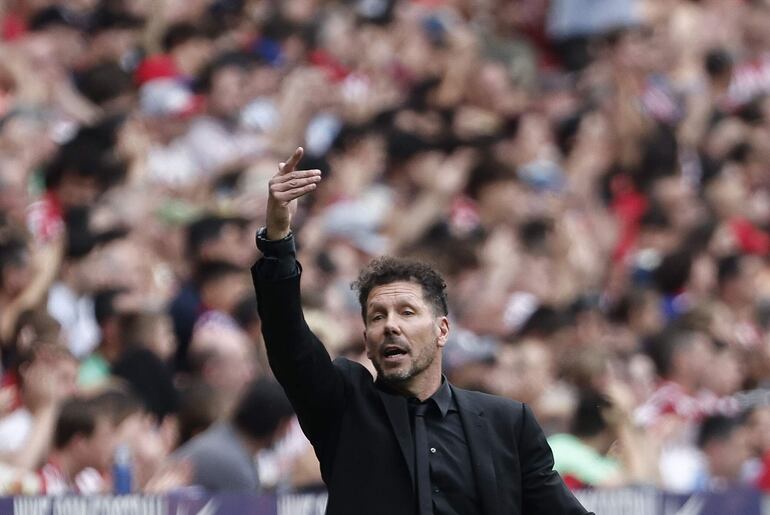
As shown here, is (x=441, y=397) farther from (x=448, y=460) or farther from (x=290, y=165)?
(x=290, y=165)

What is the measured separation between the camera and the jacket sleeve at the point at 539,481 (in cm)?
532

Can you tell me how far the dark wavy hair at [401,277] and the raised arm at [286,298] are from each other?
11.8 inches

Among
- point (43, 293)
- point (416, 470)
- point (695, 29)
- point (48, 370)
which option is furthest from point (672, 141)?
point (416, 470)

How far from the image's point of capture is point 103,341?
8.48 metres

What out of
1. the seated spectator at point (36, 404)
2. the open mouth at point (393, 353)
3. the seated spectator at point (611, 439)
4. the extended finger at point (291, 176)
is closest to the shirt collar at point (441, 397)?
the open mouth at point (393, 353)

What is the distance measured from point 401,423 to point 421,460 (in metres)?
0.13

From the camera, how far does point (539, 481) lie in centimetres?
532

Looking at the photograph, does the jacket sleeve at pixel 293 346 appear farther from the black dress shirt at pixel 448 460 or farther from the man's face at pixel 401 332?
the black dress shirt at pixel 448 460

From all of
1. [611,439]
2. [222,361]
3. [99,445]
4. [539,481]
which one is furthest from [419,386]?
[611,439]

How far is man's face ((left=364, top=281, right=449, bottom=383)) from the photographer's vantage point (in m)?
5.20

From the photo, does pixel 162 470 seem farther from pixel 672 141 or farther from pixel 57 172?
pixel 672 141

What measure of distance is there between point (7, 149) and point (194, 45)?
10.7ft

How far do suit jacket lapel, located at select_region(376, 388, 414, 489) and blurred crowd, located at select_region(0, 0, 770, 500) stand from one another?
1925mm

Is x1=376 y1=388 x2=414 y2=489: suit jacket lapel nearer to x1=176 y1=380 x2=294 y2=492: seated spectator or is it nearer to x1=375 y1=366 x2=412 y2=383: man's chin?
x1=375 y1=366 x2=412 y2=383: man's chin
